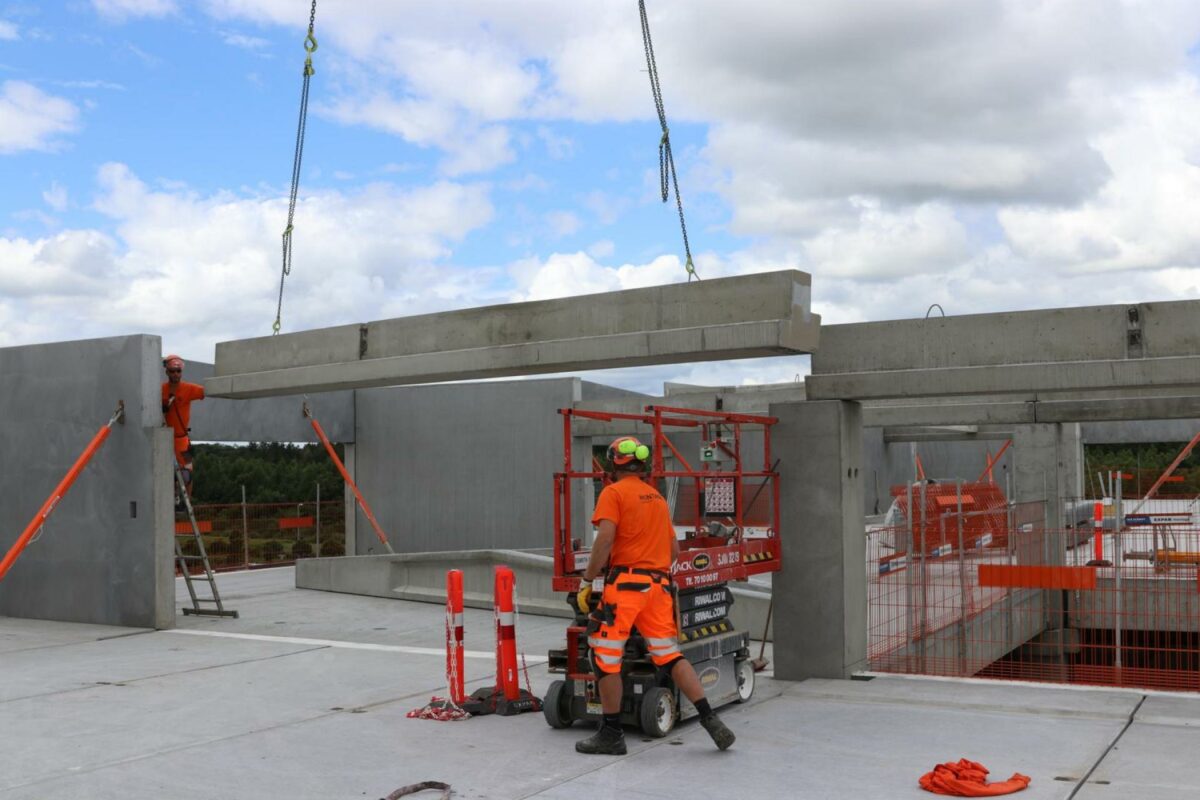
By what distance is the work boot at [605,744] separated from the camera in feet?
24.1

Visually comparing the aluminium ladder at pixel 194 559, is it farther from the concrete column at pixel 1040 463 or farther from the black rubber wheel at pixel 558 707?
the concrete column at pixel 1040 463

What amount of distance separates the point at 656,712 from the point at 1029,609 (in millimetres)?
9251

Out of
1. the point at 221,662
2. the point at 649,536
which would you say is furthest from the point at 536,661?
→ the point at 649,536

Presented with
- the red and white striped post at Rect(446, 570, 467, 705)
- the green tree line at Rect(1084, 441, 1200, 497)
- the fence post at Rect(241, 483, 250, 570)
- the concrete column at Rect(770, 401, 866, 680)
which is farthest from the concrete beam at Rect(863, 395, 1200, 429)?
the green tree line at Rect(1084, 441, 1200, 497)

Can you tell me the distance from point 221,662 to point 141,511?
3.06m

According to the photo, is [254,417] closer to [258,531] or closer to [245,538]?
[245,538]

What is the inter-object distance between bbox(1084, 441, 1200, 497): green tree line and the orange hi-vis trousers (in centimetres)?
3646

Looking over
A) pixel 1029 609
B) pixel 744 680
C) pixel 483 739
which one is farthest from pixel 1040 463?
pixel 483 739

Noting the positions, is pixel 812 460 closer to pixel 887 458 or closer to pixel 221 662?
pixel 221 662

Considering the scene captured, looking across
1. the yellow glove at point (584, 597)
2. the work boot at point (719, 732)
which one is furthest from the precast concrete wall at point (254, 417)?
the work boot at point (719, 732)

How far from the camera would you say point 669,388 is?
95.0 feet

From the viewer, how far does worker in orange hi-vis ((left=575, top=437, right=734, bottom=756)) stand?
737 cm

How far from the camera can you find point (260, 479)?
30969 millimetres

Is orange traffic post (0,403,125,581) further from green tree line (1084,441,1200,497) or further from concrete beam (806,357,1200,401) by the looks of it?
green tree line (1084,441,1200,497)
